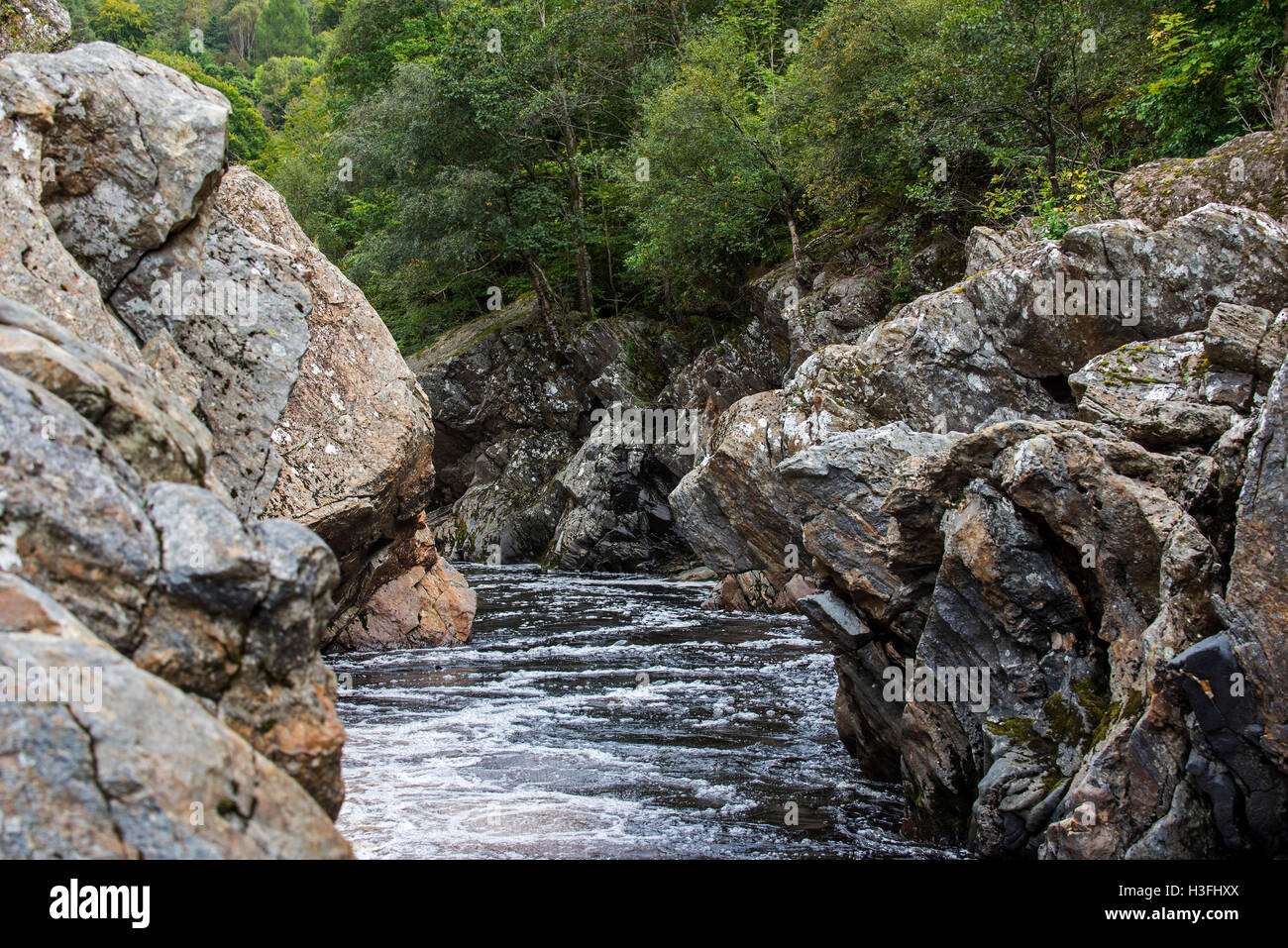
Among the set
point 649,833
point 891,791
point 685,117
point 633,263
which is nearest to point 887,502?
point 891,791

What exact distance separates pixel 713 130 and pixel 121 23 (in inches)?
3946

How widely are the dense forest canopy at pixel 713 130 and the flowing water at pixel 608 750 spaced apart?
34.1 ft

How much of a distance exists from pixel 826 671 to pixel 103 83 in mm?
14750

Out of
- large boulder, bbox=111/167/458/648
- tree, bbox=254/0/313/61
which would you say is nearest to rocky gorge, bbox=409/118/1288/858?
large boulder, bbox=111/167/458/648

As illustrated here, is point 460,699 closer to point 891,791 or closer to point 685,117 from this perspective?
point 891,791

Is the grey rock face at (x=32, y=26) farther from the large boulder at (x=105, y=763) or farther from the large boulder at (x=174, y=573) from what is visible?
the large boulder at (x=105, y=763)

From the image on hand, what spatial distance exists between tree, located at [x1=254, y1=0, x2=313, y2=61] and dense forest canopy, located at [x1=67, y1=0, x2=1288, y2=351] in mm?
85438

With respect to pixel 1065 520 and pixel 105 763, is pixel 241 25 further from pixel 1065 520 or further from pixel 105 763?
pixel 105 763

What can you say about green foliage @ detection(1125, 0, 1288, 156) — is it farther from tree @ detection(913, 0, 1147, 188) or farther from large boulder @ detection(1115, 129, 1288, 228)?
large boulder @ detection(1115, 129, 1288, 228)

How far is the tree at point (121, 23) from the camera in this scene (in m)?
104

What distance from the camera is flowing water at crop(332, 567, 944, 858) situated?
10.6m

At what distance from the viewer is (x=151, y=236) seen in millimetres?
10398

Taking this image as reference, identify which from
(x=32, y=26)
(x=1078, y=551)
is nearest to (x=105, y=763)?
(x=1078, y=551)

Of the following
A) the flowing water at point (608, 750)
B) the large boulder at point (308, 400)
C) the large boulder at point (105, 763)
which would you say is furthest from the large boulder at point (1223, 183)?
the large boulder at point (105, 763)
